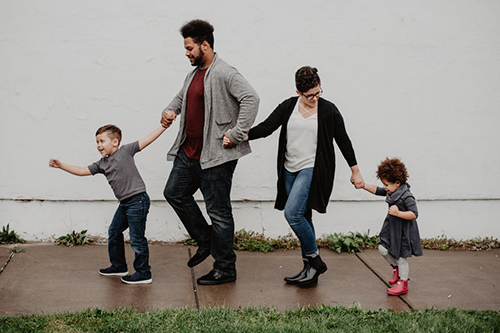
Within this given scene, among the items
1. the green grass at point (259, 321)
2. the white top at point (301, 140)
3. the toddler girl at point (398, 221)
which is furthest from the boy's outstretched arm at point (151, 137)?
the toddler girl at point (398, 221)

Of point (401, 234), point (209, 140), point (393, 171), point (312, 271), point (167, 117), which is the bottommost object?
point (312, 271)

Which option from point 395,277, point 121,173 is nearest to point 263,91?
point 121,173

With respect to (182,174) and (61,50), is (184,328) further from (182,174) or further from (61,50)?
(61,50)

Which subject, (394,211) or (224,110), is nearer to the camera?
(394,211)

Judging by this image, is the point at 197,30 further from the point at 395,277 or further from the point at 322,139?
the point at 395,277

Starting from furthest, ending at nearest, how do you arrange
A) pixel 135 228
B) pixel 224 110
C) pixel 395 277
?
1. pixel 395 277
2. pixel 135 228
3. pixel 224 110

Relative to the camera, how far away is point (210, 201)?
5.05m

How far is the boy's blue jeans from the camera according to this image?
5.01 metres

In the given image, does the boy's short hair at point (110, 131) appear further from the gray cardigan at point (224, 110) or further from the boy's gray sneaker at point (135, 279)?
the boy's gray sneaker at point (135, 279)

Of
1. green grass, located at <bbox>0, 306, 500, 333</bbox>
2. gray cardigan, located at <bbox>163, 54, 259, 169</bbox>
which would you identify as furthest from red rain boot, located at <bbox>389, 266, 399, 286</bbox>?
gray cardigan, located at <bbox>163, 54, 259, 169</bbox>

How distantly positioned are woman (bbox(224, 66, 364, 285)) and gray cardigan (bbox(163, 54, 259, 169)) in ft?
0.38

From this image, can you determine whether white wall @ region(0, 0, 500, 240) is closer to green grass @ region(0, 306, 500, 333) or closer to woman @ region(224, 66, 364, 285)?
woman @ region(224, 66, 364, 285)

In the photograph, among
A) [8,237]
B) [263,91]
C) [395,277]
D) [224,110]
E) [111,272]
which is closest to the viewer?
[224,110]

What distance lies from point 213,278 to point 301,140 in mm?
1342
